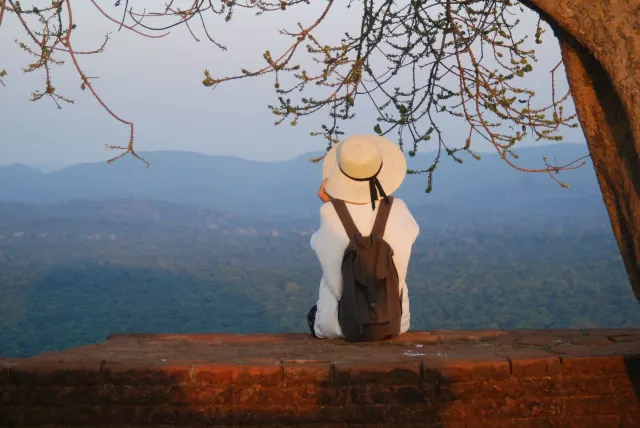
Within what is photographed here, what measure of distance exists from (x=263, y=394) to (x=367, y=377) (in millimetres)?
578

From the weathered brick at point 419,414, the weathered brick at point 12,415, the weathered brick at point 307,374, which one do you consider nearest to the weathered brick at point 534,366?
the weathered brick at point 419,414

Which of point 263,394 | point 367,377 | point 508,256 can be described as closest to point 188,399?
point 263,394

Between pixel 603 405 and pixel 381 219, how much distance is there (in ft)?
6.24

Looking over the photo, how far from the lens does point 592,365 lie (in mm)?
4719

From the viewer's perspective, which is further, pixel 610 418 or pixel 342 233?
pixel 342 233

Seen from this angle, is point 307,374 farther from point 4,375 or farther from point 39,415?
point 4,375

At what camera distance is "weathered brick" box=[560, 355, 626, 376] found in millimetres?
4715

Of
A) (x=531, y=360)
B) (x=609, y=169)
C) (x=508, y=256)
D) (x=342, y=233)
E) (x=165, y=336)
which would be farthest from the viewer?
(x=508, y=256)

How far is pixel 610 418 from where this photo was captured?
4.74 meters

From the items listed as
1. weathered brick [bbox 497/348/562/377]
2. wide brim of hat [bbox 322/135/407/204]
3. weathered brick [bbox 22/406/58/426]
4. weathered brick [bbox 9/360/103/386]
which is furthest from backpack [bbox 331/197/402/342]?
weathered brick [bbox 22/406/58/426]

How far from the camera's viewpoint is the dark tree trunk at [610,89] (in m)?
4.00

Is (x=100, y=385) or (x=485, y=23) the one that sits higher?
(x=485, y=23)

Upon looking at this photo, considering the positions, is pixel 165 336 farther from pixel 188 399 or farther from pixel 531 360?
pixel 531 360

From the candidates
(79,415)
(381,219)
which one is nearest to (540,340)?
(381,219)
